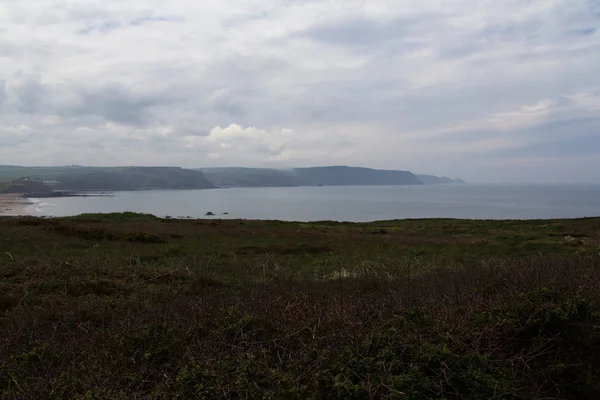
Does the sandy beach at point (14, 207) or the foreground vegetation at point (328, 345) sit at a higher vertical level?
the foreground vegetation at point (328, 345)

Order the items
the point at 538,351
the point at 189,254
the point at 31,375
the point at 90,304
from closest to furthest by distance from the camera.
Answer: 1. the point at 31,375
2. the point at 538,351
3. the point at 90,304
4. the point at 189,254

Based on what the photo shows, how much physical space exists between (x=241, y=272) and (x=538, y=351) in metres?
9.43

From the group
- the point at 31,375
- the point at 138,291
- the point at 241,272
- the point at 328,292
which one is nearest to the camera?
the point at 31,375

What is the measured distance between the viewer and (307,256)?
1756cm

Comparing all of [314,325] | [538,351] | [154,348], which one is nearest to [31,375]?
[154,348]

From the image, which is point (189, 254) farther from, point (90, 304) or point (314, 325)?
point (314, 325)

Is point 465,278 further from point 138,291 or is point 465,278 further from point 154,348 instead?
point 138,291

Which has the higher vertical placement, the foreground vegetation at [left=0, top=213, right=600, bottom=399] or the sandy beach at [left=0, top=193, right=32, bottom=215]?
the foreground vegetation at [left=0, top=213, right=600, bottom=399]

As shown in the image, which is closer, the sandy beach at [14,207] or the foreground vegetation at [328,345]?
the foreground vegetation at [328,345]

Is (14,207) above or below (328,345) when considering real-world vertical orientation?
below

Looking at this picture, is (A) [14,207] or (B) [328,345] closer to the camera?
(B) [328,345]

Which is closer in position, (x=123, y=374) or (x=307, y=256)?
(x=123, y=374)

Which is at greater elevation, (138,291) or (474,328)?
(474,328)

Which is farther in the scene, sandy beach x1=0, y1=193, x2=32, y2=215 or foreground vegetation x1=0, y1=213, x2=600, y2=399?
sandy beach x1=0, y1=193, x2=32, y2=215
